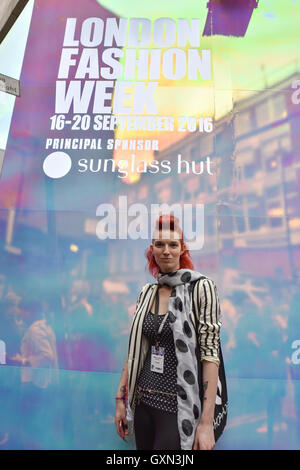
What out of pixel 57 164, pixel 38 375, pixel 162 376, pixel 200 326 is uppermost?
pixel 57 164

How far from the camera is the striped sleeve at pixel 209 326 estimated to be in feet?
5.54

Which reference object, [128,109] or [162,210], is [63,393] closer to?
[162,210]

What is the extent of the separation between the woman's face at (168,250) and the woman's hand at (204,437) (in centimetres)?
82

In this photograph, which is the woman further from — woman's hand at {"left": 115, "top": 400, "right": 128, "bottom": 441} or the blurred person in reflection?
the blurred person in reflection

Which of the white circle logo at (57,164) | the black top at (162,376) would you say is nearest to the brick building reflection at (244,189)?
the white circle logo at (57,164)

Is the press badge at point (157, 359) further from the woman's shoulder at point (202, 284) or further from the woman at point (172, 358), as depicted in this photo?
the woman's shoulder at point (202, 284)

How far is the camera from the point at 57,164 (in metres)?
3.23

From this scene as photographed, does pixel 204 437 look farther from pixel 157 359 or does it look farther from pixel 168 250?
pixel 168 250

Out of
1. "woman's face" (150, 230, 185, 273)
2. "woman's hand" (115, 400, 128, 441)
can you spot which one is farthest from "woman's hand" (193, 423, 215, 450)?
"woman's face" (150, 230, 185, 273)

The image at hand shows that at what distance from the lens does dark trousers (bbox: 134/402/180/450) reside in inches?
65.3

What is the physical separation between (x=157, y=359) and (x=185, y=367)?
0.18 meters

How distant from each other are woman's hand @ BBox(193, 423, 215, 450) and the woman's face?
82 cm

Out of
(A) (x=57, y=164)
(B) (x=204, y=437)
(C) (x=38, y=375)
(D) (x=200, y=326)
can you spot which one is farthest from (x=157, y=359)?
(A) (x=57, y=164)

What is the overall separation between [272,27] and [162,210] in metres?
2.33
